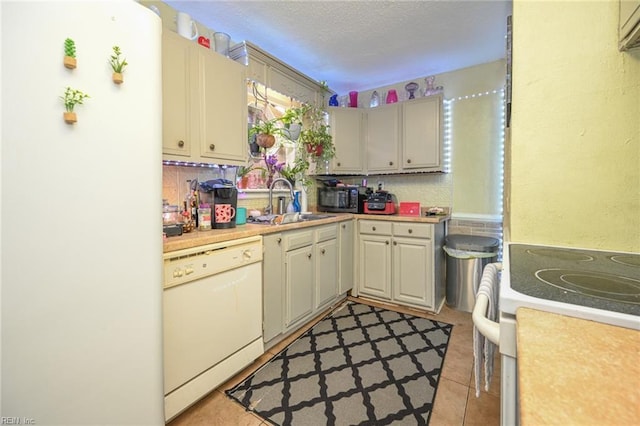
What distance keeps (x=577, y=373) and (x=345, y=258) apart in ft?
8.01

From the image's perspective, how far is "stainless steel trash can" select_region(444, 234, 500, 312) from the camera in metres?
2.53

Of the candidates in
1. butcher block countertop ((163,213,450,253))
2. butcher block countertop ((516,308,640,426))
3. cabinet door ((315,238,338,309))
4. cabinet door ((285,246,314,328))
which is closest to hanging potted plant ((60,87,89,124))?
butcher block countertop ((163,213,450,253))

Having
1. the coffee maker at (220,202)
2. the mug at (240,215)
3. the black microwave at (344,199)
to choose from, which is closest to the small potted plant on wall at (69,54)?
the coffee maker at (220,202)

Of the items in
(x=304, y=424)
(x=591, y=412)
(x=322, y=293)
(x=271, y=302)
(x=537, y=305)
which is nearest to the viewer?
(x=591, y=412)

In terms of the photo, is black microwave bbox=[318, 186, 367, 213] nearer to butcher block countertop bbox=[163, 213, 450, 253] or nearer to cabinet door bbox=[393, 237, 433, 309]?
butcher block countertop bbox=[163, 213, 450, 253]

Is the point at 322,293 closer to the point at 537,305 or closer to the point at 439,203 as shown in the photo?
the point at 439,203

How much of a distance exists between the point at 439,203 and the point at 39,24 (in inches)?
127

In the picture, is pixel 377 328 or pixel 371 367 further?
pixel 377 328

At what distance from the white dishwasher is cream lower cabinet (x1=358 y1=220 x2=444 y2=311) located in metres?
1.40

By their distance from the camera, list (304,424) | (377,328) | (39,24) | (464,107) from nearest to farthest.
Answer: (39,24) < (304,424) < (377,328) < (464,107)


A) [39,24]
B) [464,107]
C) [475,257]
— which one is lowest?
[475,257]

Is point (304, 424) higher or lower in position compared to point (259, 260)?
→ lower

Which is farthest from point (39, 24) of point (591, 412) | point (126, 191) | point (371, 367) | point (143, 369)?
point (371, 367)

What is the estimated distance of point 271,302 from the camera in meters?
1.91
